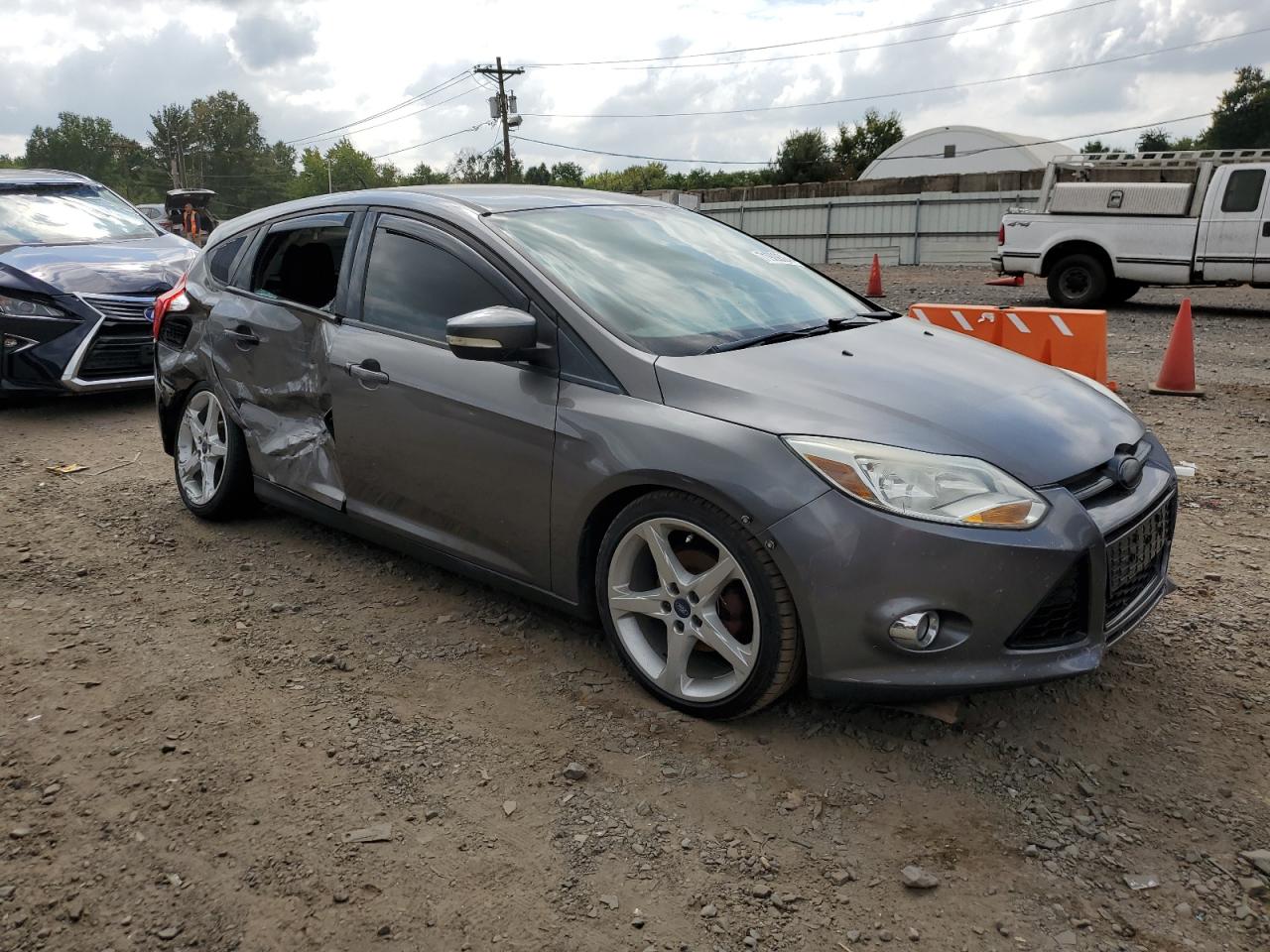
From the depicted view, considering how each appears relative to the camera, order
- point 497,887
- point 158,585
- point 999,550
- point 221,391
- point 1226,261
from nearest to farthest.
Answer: point 497,887
point 999,550
point 158,585
point 221,391
point 1226,261

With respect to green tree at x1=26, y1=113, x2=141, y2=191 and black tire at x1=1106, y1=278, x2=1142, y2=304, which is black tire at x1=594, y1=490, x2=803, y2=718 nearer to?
black tire at x1=1106, y1=278, x2=1142, y2=304

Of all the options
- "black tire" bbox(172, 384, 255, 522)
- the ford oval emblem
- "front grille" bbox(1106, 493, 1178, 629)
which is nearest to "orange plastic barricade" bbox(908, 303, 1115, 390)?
"front grille" bbox(1106, 493, 1178, 629)

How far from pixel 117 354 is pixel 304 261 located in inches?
158

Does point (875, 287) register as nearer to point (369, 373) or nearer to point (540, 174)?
point (369, 373)

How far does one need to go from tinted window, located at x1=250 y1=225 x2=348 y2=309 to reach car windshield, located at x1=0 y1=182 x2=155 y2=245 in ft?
15.6

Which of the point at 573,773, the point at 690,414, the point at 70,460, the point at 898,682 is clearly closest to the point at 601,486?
the point at 690,414

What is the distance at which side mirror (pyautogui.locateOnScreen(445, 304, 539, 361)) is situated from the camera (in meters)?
3.20

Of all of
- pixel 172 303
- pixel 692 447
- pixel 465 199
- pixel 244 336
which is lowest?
pixel 692 447

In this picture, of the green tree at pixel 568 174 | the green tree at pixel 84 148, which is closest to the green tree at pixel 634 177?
the green tree at pixel 568 174

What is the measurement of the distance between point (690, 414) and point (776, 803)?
3.57 feet

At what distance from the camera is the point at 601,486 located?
312 centimetres

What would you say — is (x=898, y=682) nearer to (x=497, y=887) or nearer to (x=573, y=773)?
(x=573, y=773)

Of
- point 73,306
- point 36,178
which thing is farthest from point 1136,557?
point 36,178

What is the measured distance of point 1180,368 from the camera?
8.08 meters
